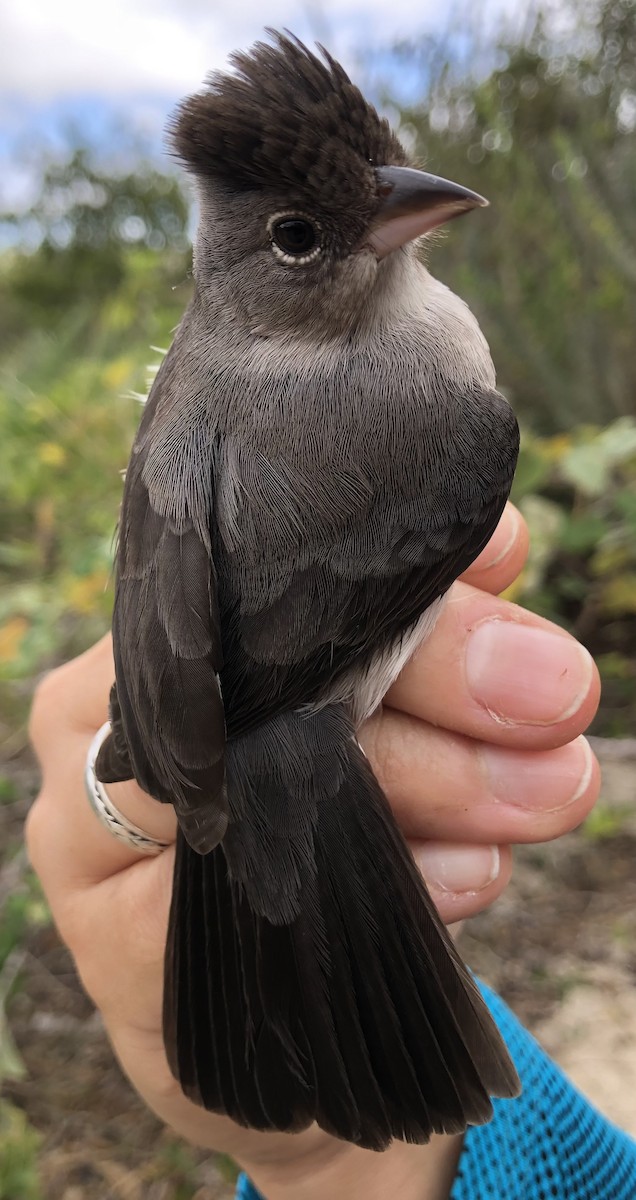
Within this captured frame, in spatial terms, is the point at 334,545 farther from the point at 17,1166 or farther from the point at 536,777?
the point at 17,1166

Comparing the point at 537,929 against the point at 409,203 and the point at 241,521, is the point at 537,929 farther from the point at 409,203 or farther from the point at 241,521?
the point at 409,203

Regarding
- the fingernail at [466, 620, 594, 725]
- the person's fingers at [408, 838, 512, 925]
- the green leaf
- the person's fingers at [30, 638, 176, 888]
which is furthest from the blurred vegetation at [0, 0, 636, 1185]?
the person's fingers at [408, 838, 512, 925]

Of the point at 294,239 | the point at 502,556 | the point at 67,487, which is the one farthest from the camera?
the point at 67,487

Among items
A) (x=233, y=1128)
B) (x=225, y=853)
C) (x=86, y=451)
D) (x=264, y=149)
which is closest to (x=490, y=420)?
(x=264, y=149)

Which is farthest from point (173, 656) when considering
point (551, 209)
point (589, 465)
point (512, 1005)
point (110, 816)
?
point (551, 209)

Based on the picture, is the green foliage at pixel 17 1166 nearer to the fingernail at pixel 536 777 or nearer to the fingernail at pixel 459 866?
the fingernail at pixel 459 866

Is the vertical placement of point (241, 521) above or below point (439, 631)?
above

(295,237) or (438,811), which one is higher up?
(295,237)

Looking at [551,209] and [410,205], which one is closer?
[410,205]
